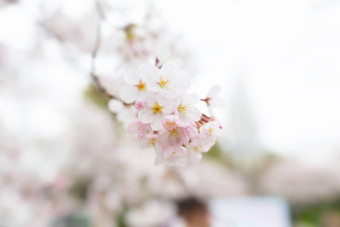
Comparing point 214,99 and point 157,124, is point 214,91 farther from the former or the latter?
point 157,124

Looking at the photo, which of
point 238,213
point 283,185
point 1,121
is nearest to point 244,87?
point 283,185

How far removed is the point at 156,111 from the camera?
343 millimetres

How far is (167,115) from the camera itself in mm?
339

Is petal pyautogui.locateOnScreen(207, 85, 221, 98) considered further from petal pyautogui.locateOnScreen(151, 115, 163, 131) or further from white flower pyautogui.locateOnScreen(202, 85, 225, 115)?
petal pyautogui.locateOnScreen(151, 115, 163, 131)

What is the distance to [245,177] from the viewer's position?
431cm

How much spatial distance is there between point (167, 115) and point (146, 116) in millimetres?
22

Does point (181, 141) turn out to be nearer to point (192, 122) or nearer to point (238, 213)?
point (192, 122)

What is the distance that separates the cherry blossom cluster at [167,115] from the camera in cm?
34

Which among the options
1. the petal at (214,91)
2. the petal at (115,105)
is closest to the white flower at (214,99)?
the petal at (214,91)

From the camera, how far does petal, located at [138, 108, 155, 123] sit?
0.34 metres

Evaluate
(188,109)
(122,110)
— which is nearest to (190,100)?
(188,109)

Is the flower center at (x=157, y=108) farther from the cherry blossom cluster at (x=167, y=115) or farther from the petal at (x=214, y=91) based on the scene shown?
Result: the petal at (x=214, y=91)

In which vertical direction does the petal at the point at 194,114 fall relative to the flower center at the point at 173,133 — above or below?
above

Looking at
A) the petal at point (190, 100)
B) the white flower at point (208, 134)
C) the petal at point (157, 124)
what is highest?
the petal at point (190, 100)
